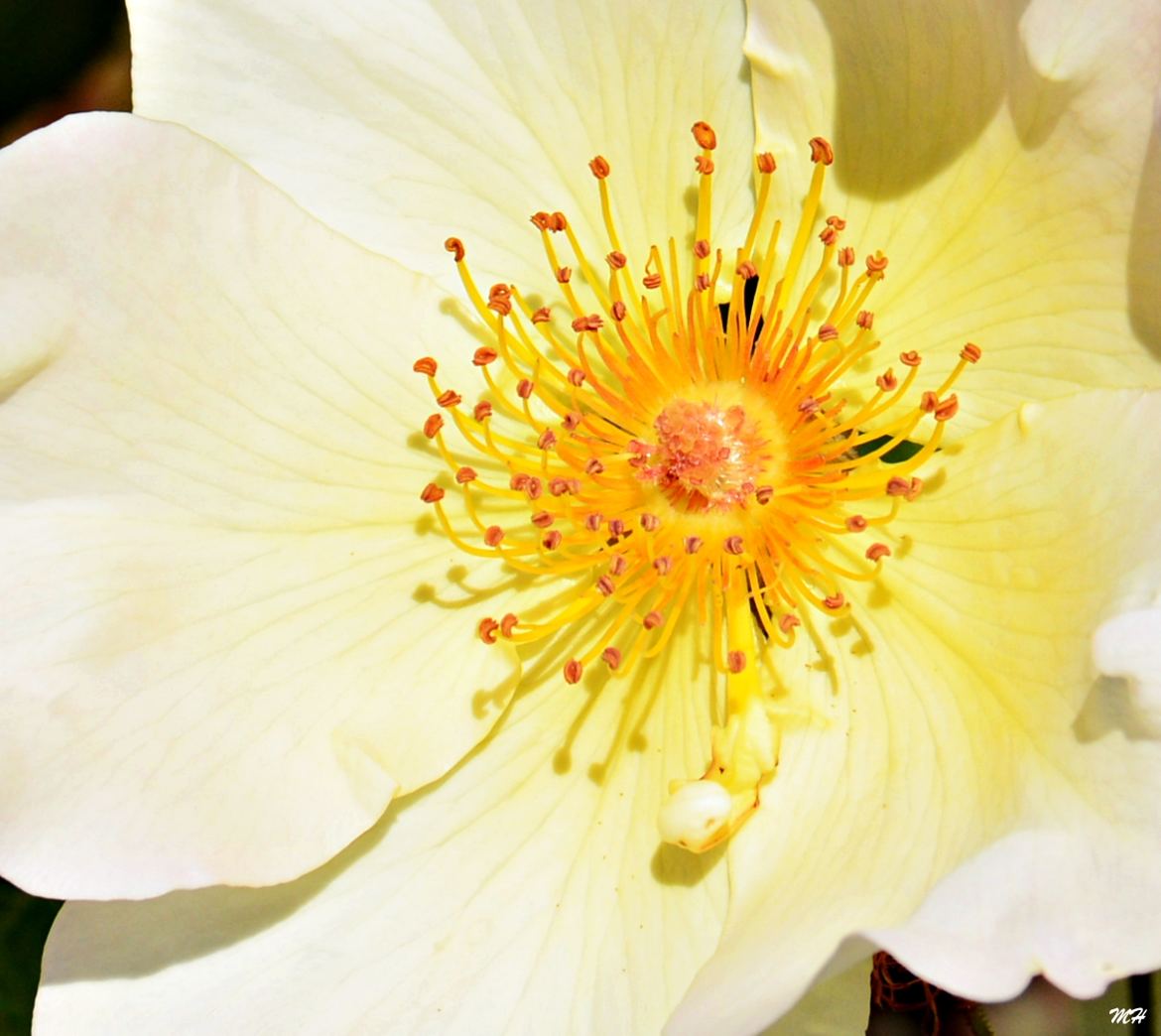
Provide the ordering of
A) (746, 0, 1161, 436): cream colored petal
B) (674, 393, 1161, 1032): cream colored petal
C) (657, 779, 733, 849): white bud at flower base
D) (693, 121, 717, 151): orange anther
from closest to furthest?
(674, 393, 1161, 1032): cream colored petal → (746, 0, 1161, 436): cream colored petal → (657, 779, 733, 849): white bud at flower base → (693, 121, 717, 151): orange anther

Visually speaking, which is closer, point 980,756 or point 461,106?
point 980,756

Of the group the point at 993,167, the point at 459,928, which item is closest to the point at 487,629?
the point at 459,928

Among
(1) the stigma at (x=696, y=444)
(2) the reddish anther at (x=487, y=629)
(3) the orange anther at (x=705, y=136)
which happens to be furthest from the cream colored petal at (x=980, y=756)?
(3) the orange anther at (x=705, y=136)

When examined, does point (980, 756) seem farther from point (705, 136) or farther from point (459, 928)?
point (705, 136)

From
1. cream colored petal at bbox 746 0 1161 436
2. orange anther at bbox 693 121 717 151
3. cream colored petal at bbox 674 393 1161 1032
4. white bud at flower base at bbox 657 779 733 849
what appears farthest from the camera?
orange anther at bbox 693 121 717 151

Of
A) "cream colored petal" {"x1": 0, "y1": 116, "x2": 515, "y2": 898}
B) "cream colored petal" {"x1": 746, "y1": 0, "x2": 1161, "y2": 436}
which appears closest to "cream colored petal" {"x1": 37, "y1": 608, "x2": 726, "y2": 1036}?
"cream colored petal" {"x1": 0, "y1": 116, "x2": 515, "y2": 898}

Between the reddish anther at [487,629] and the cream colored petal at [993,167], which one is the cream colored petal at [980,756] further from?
the reddish anther at [487,629]

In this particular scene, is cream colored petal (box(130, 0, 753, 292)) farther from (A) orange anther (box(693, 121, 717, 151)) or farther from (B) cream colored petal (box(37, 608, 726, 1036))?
(B) cream colored petal (box(37, 608, 726, 1036))

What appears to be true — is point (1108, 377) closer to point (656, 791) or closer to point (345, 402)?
point (656, 791)
